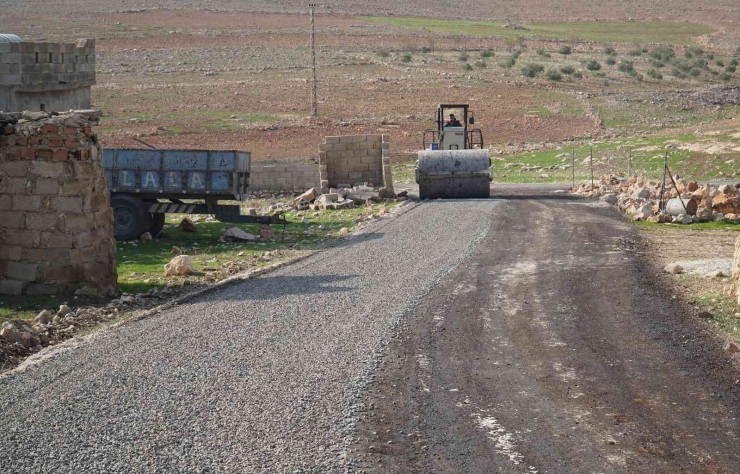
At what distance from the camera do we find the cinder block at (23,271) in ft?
55.3

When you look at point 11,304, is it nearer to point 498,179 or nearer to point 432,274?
point 432,274

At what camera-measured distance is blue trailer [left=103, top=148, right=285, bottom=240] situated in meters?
23.9

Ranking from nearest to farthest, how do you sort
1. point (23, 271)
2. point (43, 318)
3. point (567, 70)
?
point (43, 318) < point (23, 271) < point (567, 70)

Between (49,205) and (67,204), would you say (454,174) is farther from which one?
(49,205)

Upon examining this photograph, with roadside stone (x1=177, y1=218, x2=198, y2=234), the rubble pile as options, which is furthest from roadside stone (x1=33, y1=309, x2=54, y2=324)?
the rubble pile

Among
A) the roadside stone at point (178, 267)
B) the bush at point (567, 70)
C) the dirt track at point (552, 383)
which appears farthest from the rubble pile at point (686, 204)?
the bush at point (567, 70)

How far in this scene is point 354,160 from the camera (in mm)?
33000

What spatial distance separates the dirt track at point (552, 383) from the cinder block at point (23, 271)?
6.35m

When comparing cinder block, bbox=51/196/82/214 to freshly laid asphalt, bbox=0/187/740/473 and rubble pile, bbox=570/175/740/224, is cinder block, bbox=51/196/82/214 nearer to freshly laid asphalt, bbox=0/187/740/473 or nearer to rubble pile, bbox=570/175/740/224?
freshly laid asphalt, bbox=0/187/740/473

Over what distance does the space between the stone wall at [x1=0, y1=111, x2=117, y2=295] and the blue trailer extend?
6.86 metres

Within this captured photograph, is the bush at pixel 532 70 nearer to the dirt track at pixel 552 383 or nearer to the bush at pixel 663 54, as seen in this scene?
the bush at pixel 663 54

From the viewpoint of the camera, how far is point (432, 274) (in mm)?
17781

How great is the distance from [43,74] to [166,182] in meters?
13.1

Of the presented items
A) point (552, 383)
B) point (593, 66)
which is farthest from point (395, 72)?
point (552, 383)
